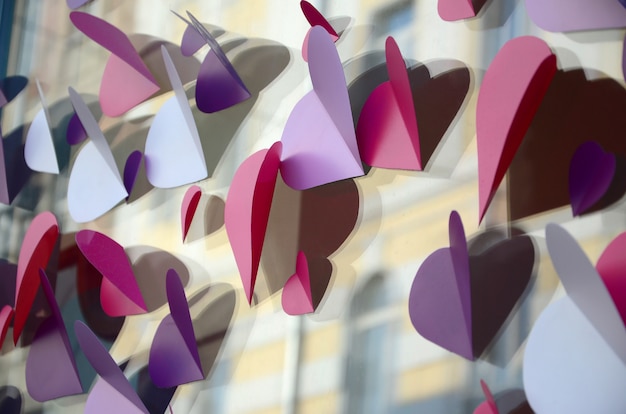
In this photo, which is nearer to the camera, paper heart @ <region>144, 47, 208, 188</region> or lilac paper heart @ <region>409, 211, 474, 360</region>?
lilac paper heart @ <region>409, 211, 474, 360</region>

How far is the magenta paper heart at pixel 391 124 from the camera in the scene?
32.3 inches

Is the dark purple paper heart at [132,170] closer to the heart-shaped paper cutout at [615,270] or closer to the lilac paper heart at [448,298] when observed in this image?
the lilac paper heart at [448,298]

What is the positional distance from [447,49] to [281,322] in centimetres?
32

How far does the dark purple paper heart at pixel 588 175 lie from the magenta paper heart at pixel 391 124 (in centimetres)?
15

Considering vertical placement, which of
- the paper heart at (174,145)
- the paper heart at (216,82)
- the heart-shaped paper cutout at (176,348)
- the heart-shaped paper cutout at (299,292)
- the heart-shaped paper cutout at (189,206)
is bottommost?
the heart-shaped paper cutout at (176,348)

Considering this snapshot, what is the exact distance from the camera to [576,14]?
76cm

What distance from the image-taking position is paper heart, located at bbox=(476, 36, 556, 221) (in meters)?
0.74

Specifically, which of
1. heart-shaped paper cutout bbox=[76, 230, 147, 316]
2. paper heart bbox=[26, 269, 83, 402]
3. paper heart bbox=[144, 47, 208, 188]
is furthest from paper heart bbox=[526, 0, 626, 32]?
paper heart bbox=[26, 269, 83, 402]

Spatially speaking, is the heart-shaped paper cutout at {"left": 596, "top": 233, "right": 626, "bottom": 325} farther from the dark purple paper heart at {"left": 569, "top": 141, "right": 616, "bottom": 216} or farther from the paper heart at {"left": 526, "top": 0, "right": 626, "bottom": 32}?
the paper heart at {"left": 526, "top": 0, "right": 626, "bottom": 32}

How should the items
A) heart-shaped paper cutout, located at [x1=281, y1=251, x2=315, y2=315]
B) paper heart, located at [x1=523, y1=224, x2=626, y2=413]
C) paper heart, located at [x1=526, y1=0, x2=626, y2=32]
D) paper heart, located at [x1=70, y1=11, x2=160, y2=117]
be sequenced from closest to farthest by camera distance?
paper heart, located at [x1=523, y1=224, x2=626, y2=413], paper heart, located at [x1=526, y1=0, x2=626, y2=32], heart-shaped paper cutout, located at [x1=281, y1=251, x2=315, y2=315], paper heart, located at [x1=70, y1=11, x2=160, y2=117]

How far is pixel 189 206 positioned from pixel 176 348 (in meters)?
0.16

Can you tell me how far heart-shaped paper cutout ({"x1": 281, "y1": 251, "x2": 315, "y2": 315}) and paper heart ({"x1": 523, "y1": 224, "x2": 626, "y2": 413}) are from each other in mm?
241

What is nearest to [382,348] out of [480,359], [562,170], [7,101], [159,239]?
[480,359]

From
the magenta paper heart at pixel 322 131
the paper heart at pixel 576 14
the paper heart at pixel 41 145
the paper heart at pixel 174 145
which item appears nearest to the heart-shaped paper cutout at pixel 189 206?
the paper heart at pixel 174 145
